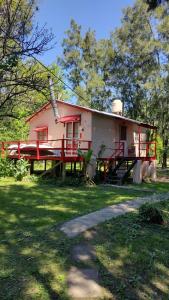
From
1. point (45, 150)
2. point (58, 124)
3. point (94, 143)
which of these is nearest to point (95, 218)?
point (45, 150)

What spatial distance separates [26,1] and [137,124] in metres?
12.2

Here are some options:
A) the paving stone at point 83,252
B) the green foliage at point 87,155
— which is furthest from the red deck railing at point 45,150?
the paving stone at point 83,252

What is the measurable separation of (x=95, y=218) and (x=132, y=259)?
278cm

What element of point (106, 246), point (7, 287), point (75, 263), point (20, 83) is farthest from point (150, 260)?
point (20, 83)

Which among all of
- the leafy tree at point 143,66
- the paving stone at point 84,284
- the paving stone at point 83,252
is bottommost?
the paving stone at point 84,284

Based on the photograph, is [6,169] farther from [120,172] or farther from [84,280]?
[84,280]

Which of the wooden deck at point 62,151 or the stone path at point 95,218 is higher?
the wooden deck at point 62,151

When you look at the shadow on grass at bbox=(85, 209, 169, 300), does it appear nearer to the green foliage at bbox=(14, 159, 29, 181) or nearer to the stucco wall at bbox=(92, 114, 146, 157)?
the green foliage at bbox=(14, 159, 29, 181)

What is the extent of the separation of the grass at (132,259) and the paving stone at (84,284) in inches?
5.3

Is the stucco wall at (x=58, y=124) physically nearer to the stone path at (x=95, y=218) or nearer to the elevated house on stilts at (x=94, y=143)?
the elevated house on stilts at (x=94, y=143)

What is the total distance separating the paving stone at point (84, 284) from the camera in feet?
16.3

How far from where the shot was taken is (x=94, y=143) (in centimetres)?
1983

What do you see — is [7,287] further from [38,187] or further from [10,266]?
[38,187]

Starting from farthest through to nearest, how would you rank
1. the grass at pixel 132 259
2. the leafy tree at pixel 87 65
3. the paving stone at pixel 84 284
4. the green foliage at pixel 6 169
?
the leafy tree at pixel 87 65
the green foliage at pixel 6 169
the grass at pixel 132 259
the paving stone at pixel 84 284
